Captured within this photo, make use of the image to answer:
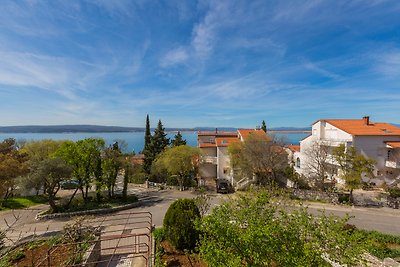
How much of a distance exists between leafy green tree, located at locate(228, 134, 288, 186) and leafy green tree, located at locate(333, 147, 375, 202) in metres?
6.95

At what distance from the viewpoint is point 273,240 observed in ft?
25.1

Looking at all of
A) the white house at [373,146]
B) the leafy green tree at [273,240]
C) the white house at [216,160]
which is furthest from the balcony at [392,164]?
the leafy green tree at [273,240]

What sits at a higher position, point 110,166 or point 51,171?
point 51,171

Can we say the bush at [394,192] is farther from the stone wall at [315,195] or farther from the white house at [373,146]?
the stone wall at [315,195]

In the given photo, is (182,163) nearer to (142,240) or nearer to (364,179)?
(142,240)

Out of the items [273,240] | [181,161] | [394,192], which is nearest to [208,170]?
[181,161]

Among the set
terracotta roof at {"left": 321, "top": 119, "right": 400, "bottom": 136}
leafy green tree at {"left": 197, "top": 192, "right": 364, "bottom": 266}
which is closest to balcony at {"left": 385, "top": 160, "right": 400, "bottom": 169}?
terracotta roof at {"left": 321, "top": 119, "right": 400, "bottom": 136}

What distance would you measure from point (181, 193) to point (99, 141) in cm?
1392

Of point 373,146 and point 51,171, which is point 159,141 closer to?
point 51,171

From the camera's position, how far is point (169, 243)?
15703 mm

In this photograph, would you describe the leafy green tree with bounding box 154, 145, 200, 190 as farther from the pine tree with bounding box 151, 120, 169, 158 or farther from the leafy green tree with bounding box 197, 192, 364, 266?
the leafy green tree with bounding box 197, 192, 364, 266

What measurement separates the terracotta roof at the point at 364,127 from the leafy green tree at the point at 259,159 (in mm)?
9877

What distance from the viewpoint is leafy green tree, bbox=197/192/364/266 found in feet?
24.6

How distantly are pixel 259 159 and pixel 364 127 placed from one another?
17373mm
